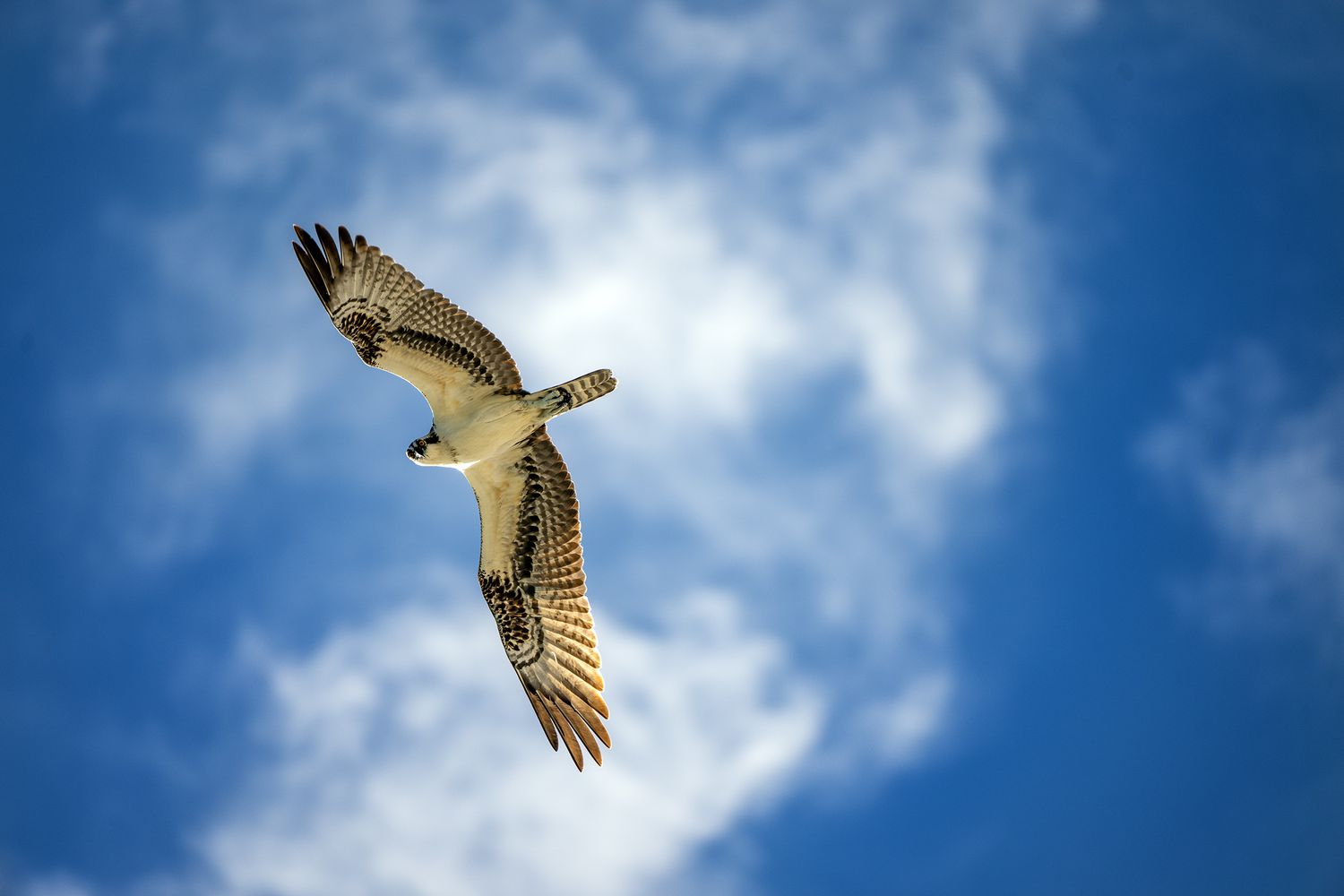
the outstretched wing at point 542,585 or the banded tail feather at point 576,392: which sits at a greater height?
the banded tail feather at point 576,392

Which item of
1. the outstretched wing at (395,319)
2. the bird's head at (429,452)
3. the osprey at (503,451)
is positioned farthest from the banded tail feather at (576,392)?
the bird's head at (429,452)

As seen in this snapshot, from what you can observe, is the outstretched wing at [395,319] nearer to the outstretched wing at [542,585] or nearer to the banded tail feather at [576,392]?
the banded tail feather at [576,392]

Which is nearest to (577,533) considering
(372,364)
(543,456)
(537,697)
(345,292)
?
(543,456)

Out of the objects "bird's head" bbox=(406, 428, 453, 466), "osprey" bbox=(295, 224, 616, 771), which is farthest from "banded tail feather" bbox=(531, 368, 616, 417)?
"bird's head" bbox=(406, 428, 453, 466)

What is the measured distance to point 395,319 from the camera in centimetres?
1169

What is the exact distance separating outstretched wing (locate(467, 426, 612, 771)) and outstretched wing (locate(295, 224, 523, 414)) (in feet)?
3.77

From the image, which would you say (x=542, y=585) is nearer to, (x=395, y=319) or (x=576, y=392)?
(x=576, y=392)

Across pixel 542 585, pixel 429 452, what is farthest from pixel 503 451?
pixel 542 585

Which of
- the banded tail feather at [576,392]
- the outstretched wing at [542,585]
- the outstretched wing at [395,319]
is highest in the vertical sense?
the outstretched wing at [395,319]

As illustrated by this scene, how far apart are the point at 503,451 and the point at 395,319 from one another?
6.54ft

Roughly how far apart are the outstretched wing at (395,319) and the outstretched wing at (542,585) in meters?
1.15

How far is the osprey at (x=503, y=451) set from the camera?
11625 millimetres

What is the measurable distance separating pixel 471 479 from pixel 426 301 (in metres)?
2.29

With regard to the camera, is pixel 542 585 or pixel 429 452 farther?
pixel 542 585
